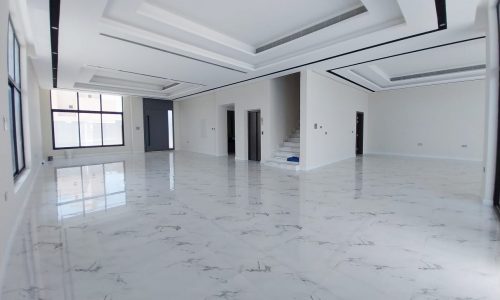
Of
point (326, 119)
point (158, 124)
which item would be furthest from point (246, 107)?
point (158, 124)

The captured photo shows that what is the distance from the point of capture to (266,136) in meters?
8.74

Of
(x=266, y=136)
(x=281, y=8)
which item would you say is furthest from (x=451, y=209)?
(x=266, y=136)

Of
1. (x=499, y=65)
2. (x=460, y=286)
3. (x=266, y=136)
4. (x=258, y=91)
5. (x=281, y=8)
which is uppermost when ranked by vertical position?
(x=281, y=8)

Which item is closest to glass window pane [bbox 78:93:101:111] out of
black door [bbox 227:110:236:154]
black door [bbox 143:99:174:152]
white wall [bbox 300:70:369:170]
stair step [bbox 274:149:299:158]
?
black door [bbox 143:99:174:152]

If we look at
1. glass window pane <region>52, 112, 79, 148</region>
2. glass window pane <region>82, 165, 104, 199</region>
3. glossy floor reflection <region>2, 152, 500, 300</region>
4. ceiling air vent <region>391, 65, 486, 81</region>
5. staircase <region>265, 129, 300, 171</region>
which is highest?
ceiling air vent <region>391, 65, 486, 81</region>

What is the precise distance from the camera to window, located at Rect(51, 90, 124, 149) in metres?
10.9

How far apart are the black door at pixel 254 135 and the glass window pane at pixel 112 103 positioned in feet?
23.3

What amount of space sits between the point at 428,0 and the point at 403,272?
355cm

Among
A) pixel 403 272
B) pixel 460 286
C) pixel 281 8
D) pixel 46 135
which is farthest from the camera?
pixel 46 135

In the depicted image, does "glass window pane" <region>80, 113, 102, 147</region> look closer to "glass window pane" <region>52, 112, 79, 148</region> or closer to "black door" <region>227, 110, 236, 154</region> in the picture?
"glass window pane" <region>52, 112, 79, 148</region>

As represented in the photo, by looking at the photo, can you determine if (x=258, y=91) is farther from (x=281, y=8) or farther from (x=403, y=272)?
(x=403, y=272)

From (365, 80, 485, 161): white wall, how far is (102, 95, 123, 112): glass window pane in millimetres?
12035

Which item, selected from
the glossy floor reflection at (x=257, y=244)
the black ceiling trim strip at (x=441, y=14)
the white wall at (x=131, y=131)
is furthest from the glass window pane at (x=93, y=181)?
the black ceiling trim strip at (x=441, y=14)

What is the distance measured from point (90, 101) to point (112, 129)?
5.16 feet
